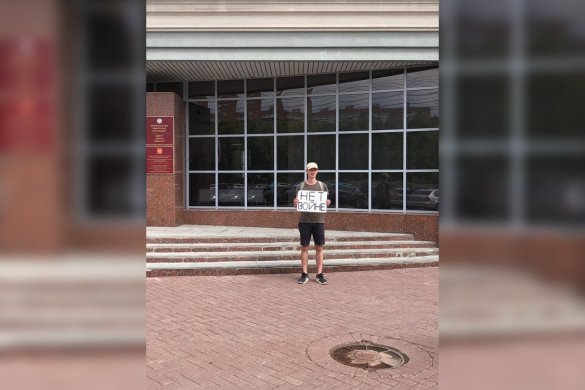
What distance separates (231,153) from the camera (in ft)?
41.0

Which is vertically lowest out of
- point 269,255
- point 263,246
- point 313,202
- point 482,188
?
point 269,255

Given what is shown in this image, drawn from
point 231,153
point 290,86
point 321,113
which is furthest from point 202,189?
point 321,113

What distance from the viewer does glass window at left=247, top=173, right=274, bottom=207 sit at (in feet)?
40.4

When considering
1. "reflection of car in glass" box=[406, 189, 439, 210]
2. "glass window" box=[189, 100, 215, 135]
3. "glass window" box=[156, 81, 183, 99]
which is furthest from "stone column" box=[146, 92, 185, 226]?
"reflection of car in glass" box=[406, 189, 439, 210]

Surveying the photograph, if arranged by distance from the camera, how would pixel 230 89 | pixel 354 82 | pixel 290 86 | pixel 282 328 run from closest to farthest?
1. pixel 282 328
2. pixel 354 82
3. pixel 290 86
4. pixel 230 89

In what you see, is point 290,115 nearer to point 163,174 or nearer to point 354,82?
point 354,82

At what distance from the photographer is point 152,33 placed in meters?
10.0

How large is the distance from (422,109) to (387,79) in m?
1.12

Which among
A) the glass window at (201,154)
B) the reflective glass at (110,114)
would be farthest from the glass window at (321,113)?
the reflective glass at (110,114)

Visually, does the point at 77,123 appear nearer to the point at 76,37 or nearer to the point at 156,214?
the point at 76,37

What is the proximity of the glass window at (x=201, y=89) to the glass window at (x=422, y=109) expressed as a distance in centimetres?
500

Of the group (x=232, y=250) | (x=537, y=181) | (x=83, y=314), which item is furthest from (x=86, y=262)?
(x=232, y=250)

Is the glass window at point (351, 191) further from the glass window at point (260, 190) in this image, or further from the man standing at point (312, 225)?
the man standing at point (312, 225)

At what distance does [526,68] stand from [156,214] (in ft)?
35.9
